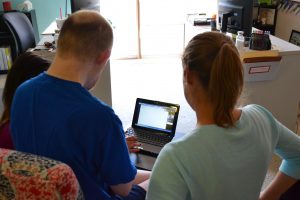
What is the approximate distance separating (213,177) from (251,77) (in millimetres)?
1601

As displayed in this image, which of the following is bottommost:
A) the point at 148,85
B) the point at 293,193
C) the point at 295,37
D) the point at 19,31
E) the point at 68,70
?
the point at 148,85

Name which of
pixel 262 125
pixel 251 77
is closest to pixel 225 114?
pixel 262 125

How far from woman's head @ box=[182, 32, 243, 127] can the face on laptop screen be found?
2.93ft

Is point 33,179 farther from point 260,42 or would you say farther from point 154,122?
point 260,42

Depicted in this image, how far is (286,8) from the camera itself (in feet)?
13.2

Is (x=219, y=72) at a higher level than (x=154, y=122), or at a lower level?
higher

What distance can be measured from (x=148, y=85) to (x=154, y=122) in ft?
7.10

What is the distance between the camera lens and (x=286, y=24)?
4.07m

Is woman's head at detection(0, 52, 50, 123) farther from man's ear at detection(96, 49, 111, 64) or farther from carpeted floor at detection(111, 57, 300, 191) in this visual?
carpeted floor at detection(111, 57, 300, 191)

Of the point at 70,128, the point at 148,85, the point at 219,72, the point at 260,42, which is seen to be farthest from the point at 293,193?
the point at 148,85

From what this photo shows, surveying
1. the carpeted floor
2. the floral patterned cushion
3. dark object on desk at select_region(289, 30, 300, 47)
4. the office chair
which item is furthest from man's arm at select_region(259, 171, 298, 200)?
dark object on desk at select_region(289, 30, 300, 47)

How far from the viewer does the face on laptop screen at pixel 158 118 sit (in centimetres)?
170

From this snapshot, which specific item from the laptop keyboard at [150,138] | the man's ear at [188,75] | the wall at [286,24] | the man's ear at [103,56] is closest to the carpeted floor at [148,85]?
the laptop keyboard at [150,138]

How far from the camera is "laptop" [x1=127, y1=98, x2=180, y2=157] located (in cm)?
165
